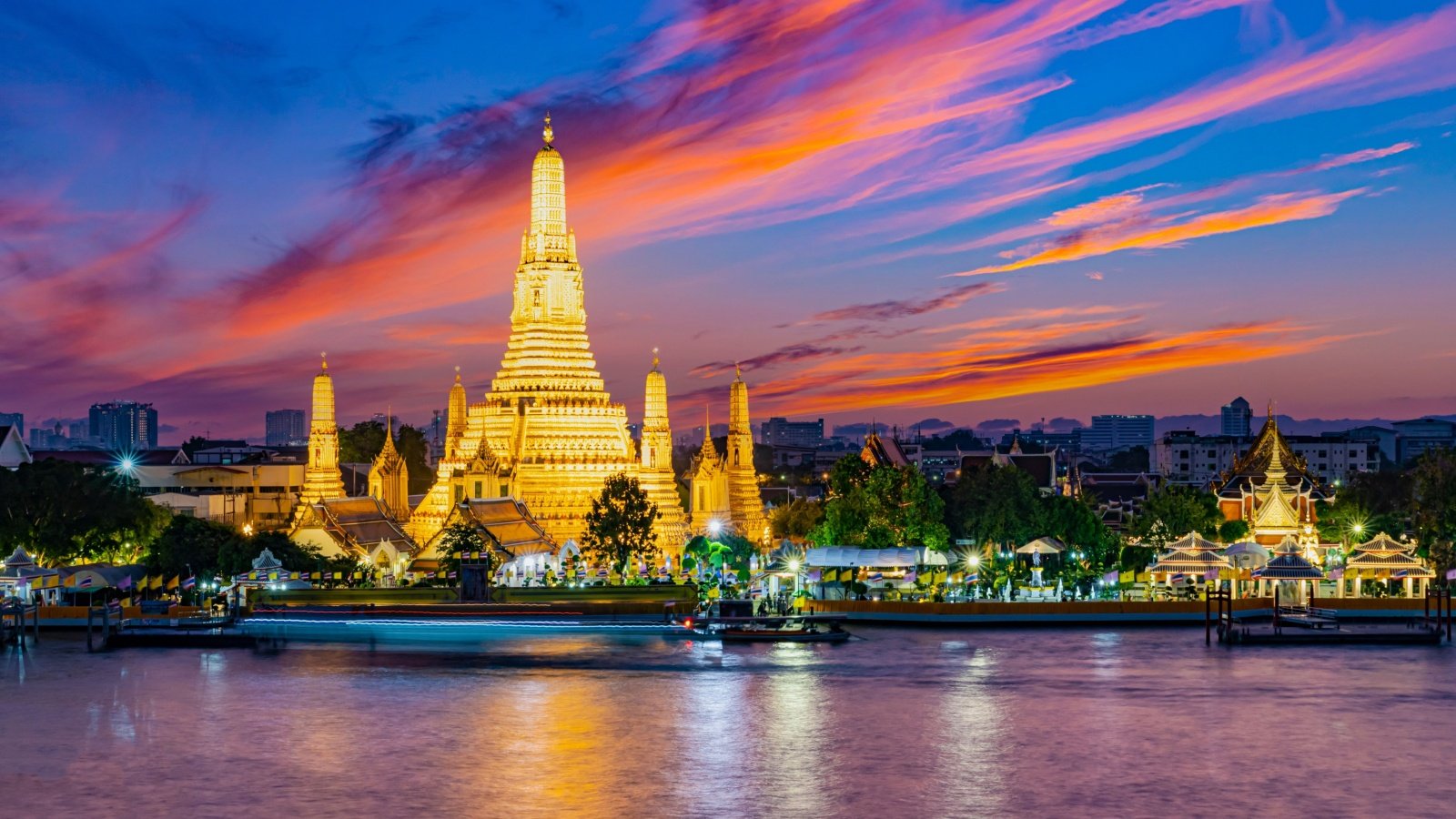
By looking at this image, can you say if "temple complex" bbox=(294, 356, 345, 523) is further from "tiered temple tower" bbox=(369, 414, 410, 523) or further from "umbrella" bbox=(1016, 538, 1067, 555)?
"umbrella" bbox=(1016, 538, 1067, 555)

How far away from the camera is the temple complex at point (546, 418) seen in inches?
3356


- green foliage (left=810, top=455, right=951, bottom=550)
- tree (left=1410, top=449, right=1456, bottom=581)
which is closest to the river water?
tree (left=1410, top=449, right=1456, bottom=581)

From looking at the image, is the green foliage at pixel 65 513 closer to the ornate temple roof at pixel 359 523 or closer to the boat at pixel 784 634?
the ornate temple roof at pixel 359 523

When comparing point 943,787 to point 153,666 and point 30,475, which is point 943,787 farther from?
point 30,475

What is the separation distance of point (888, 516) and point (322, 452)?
97.0 ft

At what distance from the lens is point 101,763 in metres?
41.0

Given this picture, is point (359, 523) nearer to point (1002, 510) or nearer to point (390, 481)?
point (390, 481)

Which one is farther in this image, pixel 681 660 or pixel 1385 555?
pixel 1385 555

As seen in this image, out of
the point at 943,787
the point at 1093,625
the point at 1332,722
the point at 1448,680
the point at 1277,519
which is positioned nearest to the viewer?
the point at 943,787

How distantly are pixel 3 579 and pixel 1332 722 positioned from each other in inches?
1906

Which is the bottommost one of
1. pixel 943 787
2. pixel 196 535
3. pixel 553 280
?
pixel 943 787

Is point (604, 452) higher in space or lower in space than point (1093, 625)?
higher

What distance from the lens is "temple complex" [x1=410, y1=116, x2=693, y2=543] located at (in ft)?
280

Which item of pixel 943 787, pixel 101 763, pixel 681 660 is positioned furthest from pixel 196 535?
pixel 943 787
